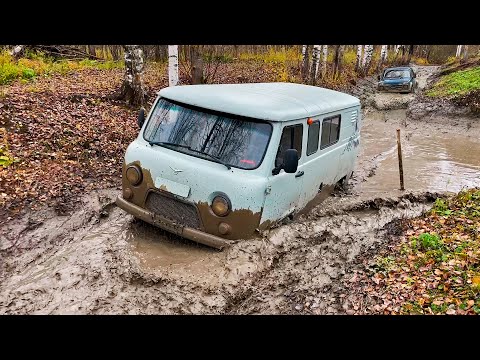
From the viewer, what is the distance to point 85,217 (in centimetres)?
688

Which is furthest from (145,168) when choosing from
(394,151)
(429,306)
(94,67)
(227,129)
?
(94,67)

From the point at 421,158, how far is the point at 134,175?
32.2ft

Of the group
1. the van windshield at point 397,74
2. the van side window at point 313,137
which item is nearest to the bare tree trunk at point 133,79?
the van side window at point 313,137

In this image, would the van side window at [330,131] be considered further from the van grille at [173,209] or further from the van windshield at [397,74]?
the van windshield at [397,74]

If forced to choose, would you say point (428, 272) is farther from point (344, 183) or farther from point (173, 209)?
point (344, 183)

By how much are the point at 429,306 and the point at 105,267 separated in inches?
A: 150

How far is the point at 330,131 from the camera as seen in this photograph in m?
7.25

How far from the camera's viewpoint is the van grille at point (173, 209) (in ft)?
18.0

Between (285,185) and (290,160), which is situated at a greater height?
(290,160)

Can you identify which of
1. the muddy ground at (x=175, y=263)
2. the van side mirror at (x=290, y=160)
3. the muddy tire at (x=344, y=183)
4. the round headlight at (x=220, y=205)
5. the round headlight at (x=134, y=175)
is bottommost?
the muddy tire at (x=344, y=183)

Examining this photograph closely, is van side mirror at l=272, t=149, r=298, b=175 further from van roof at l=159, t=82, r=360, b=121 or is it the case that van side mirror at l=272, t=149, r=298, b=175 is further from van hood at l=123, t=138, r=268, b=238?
van roof at l=159, t=82, r=360, b=121

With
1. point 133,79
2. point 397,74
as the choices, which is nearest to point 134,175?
point 133,79

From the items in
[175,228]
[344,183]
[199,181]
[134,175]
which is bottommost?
[344,183]

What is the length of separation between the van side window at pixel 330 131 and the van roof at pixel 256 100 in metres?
0.21
